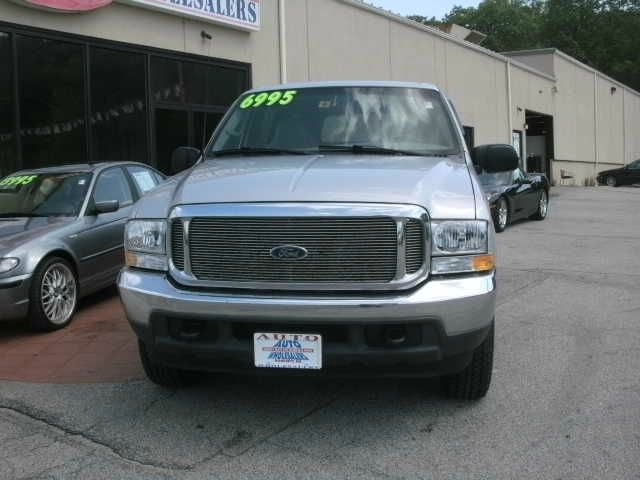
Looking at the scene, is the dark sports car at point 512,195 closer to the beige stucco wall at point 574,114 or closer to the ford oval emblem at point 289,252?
the ford oval emblem at point 289,252

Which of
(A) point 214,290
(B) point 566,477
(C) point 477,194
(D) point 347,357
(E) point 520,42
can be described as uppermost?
(E) point 520,42

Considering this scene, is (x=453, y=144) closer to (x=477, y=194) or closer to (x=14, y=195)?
(x=477, y=194)

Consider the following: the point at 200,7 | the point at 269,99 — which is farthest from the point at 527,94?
the point at 269,99

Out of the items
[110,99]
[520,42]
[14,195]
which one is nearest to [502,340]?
[14,195]

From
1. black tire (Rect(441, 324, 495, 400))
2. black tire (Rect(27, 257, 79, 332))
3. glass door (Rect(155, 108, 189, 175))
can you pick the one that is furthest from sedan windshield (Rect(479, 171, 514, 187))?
black tire (Rect(441, 324, 495, 400))

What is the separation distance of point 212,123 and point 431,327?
11.7m

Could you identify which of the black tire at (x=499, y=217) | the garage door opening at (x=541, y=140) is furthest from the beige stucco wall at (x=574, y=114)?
the black tire at (x=499, y=217)

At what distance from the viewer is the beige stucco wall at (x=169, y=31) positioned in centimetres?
1090

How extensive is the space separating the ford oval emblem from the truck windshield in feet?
4.13

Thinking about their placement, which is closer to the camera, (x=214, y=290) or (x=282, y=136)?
(x=214, y=290)

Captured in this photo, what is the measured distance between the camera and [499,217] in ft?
43.7

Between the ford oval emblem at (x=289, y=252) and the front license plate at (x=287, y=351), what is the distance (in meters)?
0.38

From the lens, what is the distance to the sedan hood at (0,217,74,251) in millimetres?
5951

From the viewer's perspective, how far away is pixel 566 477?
3162 mm
